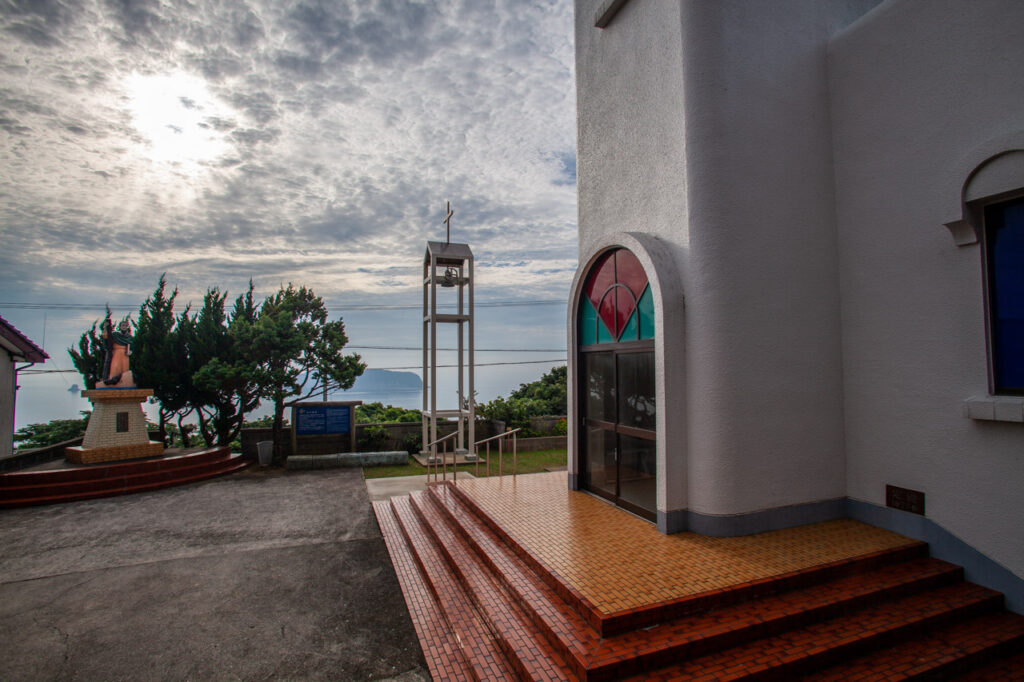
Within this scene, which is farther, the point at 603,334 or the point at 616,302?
the point at 603,334

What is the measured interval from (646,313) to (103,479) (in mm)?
11320

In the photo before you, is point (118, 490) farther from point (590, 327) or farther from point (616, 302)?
point (616, 302)

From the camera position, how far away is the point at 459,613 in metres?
4.62

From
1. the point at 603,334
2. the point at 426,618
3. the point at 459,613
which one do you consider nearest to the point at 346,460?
the point at 426,618

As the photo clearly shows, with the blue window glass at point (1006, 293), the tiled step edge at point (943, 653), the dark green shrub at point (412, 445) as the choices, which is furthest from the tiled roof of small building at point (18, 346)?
the blue window glass at point (1006, 293)

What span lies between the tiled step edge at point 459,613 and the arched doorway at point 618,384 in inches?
91.8

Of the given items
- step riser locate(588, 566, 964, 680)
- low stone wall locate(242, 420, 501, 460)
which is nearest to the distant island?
low stone wall locate(242, 420, 501, 460)

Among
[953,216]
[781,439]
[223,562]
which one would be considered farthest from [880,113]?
[223,562]

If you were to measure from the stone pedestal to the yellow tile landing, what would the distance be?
32.0ft

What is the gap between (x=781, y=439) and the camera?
17.4 ft

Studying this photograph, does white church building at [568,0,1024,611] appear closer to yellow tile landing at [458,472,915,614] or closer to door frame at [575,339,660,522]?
door frame at [575,339,660,522]

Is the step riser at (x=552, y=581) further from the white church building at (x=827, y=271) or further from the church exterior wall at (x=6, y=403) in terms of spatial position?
the church exterior wall at (x=6, y=403)

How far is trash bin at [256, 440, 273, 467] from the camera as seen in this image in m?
13.0

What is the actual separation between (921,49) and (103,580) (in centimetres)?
1060
